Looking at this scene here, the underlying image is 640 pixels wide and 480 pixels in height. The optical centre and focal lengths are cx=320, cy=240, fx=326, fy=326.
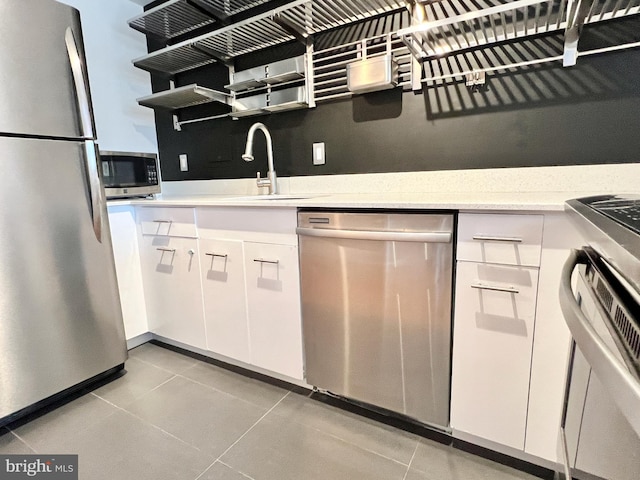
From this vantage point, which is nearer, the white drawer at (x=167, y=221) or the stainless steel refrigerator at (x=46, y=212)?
the stainless steel refrigerator at (x=46, y=212)

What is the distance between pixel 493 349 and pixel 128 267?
6.51 feet

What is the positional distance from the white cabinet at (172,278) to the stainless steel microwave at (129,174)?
190 millimetres

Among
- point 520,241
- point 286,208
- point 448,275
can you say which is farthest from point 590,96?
point 286,208

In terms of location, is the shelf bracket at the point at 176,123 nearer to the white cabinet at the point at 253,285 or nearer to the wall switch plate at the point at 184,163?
the wall switch plate at the point at 184,163

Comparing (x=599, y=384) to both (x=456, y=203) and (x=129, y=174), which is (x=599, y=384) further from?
(x=129, y=174)

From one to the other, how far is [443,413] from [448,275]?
52 centimetres

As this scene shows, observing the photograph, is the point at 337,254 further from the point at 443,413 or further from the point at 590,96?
the point at 590,96

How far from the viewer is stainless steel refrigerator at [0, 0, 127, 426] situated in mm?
1330

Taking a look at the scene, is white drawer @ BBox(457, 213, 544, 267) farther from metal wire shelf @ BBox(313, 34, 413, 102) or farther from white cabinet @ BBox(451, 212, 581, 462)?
metal wire shelf @ BBox(313, 34, 413, 102)

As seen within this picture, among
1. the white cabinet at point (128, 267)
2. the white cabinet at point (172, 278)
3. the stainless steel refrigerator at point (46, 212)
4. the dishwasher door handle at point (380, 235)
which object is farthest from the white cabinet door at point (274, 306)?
the white cabinet at point (128, 267)

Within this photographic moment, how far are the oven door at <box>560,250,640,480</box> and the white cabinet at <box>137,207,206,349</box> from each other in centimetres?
162

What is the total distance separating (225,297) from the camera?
5.54 feet

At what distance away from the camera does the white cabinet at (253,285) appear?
147 centimetres

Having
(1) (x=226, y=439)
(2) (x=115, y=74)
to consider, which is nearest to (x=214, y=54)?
(2) (x=115, y=74)
